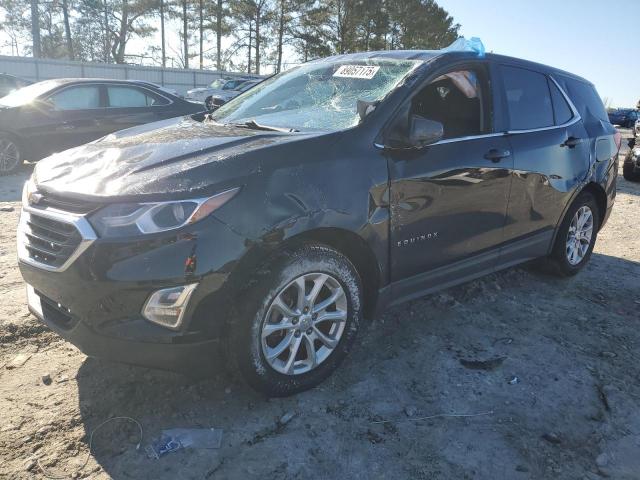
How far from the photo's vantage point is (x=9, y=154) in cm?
833

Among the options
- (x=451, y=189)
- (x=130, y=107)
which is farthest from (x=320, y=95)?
(x=130, y=107)

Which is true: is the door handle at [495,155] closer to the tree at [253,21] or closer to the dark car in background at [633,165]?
the dark car in background at [633,165]

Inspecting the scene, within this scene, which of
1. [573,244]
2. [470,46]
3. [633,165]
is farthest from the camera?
[633,165]

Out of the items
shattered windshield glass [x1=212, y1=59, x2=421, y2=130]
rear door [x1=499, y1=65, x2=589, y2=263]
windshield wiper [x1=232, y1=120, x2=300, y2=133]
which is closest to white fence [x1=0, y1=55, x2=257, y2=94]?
shattered windshield glass [x1=212, y1=59, x2=421, y2=130]

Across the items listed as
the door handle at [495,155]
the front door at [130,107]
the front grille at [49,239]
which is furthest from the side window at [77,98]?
the door handle at [495,155]

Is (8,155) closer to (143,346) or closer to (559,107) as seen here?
(143,346)

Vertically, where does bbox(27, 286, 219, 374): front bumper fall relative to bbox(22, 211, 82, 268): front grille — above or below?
below

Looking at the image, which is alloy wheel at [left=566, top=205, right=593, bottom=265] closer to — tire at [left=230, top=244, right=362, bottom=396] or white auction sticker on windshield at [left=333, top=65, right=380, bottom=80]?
white auction sticker on windshield at [left=333, top=65, right=380, bottom=80]

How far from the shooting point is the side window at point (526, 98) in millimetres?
3723

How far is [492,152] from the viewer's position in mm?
3447

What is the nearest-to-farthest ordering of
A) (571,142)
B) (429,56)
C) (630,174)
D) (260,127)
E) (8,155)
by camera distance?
(260,127), (429,56), (571,142), (8,155), (630,174)

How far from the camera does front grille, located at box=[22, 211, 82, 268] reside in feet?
7.53

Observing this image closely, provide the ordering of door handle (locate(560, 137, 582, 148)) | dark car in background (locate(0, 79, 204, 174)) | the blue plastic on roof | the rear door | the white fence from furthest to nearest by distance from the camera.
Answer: the white fence → dark car in background (locate(0, 79, 204, 174)) → door handle (locate(560, 137, 582, 148)) → the rear door → the blue plastic on roof

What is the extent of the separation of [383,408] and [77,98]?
7890 millimetres
